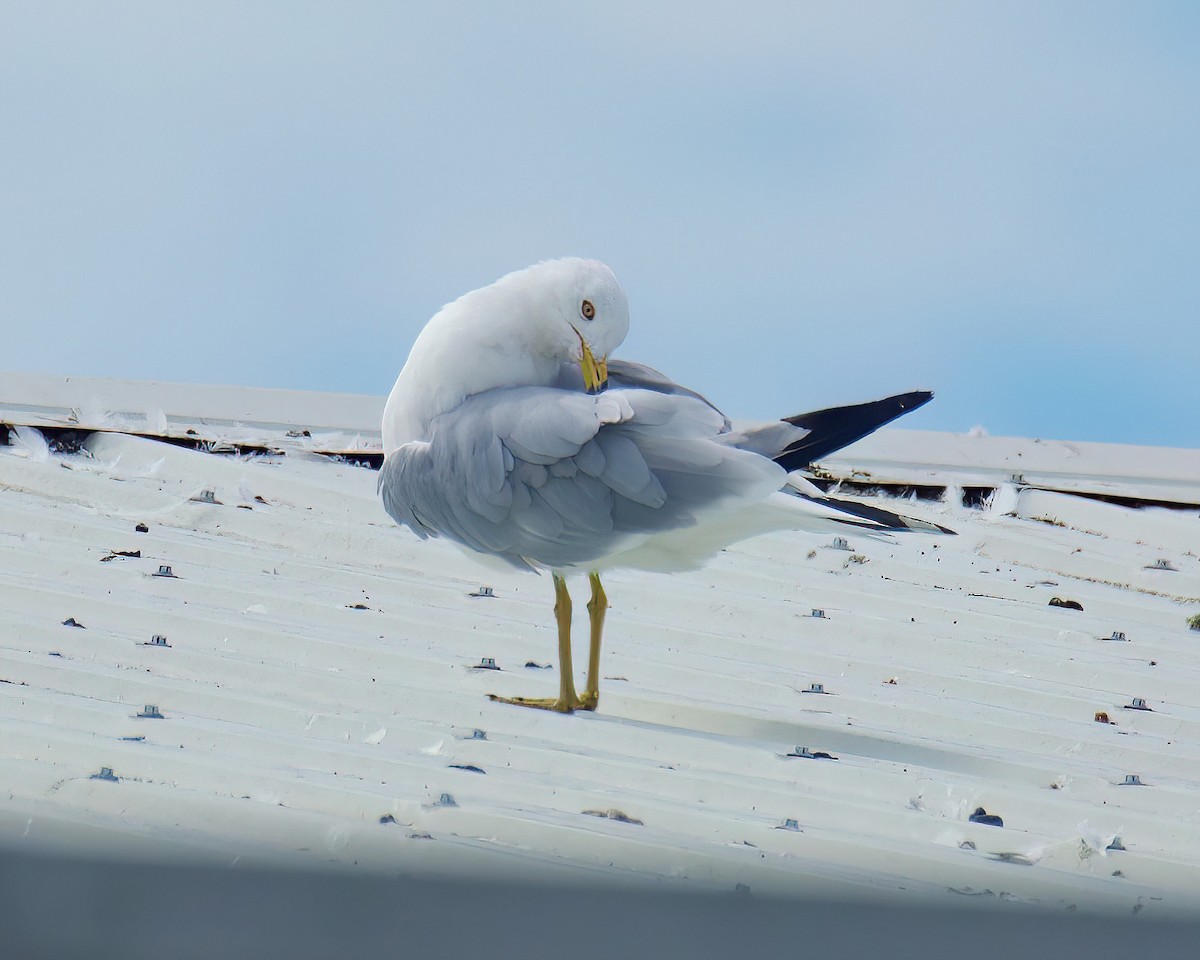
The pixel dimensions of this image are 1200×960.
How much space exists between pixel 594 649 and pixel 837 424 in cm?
81

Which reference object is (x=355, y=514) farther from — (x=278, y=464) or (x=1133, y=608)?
(x=1133, y=608)

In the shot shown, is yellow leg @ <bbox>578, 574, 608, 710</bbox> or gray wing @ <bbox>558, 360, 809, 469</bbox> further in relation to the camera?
yellow leg @ <bbox>578, 574, 608, 710</bbox>

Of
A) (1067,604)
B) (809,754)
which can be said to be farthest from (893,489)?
(809,754)

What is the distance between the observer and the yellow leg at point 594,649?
3.40 meters

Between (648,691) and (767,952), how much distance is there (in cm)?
201

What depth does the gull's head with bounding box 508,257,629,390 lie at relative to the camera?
3.63m

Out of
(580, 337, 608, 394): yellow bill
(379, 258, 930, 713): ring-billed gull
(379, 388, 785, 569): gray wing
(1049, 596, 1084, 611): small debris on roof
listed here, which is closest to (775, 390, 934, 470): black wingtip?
(379, 258, 930, 713): ring-billed gull

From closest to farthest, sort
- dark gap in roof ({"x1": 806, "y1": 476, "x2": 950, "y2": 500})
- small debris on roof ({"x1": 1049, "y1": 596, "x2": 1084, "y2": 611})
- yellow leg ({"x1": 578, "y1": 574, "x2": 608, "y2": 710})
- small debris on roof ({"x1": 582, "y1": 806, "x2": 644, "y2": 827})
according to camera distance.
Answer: small debris on roof ({"x1": 582, "y1": 806, "x2": 644, "y2": 827}) < yellow leg ({"x1": 578, "y1": 574, "x2": 608, "y2": 710}) < small debris on roof ({"x1": 1049, "y1": 596, "x2": 1084, "y2": 611}) < dark gap in roof ({"x1": 806, "y1": 476, "x2": 950, "y2": 500})

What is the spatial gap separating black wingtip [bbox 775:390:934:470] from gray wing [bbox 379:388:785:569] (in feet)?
0.38

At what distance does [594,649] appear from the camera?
3.57m

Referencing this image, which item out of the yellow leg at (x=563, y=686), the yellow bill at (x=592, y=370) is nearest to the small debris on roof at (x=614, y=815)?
the yellow leg at (x=563, y=686)

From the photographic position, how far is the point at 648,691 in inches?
139

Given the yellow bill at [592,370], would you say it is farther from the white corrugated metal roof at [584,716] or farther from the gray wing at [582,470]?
the white corrugated metal roof at [584,716]

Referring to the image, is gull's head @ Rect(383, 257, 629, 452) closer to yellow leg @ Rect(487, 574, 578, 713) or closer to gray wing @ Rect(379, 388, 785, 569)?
gray wing @ Rect(379, 388, 785, 569)
